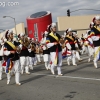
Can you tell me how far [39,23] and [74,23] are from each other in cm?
1103

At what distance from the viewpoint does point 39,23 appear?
48250mm

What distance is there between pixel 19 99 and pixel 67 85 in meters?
1.94

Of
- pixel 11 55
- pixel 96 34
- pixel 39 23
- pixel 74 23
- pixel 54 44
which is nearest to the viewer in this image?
pixel 11 55

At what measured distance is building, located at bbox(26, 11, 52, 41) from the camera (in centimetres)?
4797

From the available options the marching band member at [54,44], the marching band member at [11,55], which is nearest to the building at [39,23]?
the marching band member at [54,44]

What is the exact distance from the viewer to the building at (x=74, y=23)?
54781 millimetres

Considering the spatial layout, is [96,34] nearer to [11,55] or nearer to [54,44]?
[54,44]

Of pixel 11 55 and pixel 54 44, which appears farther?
pixel 54 44

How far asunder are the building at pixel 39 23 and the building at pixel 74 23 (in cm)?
626

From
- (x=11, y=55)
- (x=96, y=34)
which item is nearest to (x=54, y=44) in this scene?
(x=96, y=34)

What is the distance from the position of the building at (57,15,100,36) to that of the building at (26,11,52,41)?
6.26 metres

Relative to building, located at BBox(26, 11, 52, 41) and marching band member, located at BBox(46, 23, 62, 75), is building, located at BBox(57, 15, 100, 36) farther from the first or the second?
marching band member, located at BBox(46, 23, 62, 75)

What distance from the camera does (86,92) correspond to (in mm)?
6844

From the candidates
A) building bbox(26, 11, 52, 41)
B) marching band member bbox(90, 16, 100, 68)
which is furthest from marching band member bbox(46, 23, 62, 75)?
building bbox(26, 11, 52, 41)
